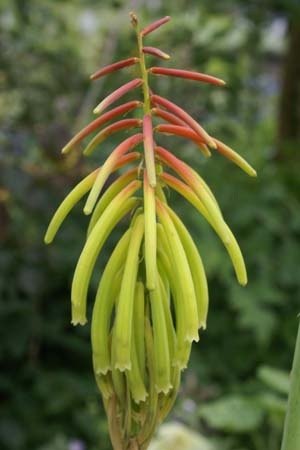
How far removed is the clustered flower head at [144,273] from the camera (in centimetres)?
78

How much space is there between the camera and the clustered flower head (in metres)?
0.78

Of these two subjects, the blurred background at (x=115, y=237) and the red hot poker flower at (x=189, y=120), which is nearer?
the red hot poker flower at (x=189, y=120)

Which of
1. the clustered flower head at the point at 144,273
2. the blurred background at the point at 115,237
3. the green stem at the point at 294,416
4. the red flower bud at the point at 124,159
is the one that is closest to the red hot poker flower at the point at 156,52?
the clustered flower head at the point at 144,273

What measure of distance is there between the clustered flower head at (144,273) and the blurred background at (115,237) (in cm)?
211

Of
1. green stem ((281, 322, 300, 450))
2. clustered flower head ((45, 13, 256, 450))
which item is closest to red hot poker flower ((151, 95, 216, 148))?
clustered flower head ((45, 13, 256, 450))

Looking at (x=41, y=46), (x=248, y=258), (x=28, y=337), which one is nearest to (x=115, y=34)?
(x=41, y=46)

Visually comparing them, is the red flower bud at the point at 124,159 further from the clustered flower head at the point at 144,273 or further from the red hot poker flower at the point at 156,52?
the red hot poker flower at the point at 156,52

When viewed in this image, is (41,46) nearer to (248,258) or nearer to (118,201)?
(248,258)

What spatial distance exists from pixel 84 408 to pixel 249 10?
2528 millimetres

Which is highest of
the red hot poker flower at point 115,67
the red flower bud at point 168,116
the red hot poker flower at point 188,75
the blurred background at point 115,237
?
the red hot poker flower at point 115,67

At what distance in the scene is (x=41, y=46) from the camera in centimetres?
502

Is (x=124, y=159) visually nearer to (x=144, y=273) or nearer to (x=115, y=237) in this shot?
(x=144, y=273)

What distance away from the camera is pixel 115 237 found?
3.64m

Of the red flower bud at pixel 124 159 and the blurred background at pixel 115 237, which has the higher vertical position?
the red flower bud at pixel 124 159
